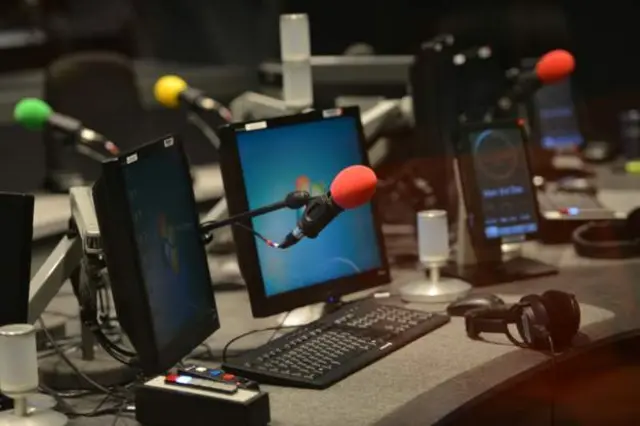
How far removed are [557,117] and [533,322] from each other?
203 cm

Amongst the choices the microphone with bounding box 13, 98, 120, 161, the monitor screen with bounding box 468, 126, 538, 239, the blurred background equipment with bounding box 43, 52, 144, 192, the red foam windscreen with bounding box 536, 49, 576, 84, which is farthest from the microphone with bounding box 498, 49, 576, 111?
the blurred background equipment with bounding box 43, 52, 144, 192

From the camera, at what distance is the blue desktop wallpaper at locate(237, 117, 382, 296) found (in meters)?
2.31

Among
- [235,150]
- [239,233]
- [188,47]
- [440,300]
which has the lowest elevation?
[440,300]

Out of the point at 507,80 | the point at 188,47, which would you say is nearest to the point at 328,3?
the point at 188,47

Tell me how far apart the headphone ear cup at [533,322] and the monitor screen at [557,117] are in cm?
189

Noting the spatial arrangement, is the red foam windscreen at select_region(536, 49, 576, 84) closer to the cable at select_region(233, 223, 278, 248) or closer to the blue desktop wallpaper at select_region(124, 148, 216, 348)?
the cable at select_region(233, 223, 278, 248)

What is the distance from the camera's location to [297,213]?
237cm

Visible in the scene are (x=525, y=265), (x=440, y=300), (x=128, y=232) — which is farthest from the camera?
(x=525, y=265)

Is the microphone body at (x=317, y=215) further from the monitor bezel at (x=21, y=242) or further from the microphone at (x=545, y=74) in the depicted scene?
the microphone at (x=545, y=74)

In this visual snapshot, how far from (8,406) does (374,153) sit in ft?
4.80

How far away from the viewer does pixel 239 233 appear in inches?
89.1

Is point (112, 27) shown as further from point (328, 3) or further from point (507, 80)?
point (507, 80)

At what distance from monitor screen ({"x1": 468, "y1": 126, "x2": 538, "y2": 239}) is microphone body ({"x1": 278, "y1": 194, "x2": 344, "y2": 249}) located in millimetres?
827

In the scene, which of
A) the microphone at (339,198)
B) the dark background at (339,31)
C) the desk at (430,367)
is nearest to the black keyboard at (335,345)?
the desk at (430,367)
